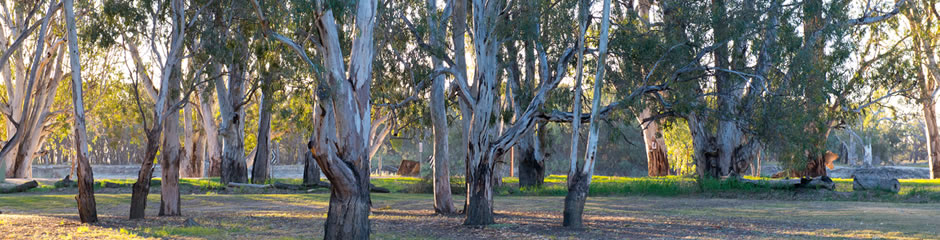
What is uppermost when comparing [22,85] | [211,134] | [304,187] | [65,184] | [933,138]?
[22,85]

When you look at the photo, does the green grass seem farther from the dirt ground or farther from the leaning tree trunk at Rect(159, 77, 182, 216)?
the leaning tree trunk at Rect(159, 77, 182, 216)

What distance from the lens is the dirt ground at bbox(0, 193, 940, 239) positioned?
12.2 metres

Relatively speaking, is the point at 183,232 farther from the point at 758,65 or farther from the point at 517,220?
the point at 758,65

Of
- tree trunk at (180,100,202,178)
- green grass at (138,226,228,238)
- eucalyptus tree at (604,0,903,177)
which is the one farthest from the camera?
tree trunk at (180,100,202,178)

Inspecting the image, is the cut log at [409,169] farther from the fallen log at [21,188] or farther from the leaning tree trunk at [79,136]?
the leaning tree trunk at [79,136]

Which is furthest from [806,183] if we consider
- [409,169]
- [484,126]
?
[409,169]

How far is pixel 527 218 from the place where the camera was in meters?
15.3

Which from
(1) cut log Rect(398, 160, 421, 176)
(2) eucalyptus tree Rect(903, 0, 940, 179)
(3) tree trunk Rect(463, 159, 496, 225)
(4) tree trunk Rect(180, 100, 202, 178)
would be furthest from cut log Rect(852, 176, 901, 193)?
(1) cut log Rect(398, 160, 421, 176)

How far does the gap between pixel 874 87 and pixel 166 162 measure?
64.5ft

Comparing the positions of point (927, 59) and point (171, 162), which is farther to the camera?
point (927, 59)

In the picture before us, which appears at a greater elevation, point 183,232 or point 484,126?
point 484,126

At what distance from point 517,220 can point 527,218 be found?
52 cm

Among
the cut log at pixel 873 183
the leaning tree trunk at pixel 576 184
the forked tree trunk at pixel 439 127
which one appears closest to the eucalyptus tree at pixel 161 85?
the forked tree trunk at pixel 439 127

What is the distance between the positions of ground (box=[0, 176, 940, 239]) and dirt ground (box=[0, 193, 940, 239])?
2 cm
